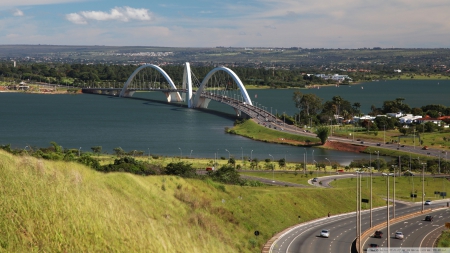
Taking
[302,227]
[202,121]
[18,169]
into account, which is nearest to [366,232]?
[302,227]

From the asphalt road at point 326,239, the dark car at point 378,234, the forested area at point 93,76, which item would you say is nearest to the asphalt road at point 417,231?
the dark car at point 378,234

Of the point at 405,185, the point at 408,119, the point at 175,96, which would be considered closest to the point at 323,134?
the point at 408,119

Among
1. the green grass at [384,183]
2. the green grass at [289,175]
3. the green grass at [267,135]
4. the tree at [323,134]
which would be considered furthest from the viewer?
the green grass at [267,135]

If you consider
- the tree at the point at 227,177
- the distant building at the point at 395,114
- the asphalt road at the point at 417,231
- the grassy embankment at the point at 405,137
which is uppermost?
the tree at the point at 227,177

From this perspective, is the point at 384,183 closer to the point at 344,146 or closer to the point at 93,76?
the point at 344,146

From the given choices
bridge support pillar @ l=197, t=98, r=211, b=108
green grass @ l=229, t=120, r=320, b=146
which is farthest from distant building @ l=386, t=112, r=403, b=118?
bridge support pillar @ l=197, t=98, r=211, b=108

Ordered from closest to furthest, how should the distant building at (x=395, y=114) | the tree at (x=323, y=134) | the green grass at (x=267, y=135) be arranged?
the tree at (x=323, y=134) → the green grass at (x=267, y=135) → the distant building at (x=395, y=114)

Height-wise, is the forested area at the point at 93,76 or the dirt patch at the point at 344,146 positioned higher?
the forested area at the point at 93,76

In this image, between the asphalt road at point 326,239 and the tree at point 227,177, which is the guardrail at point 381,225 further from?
the tree at point 227,177
